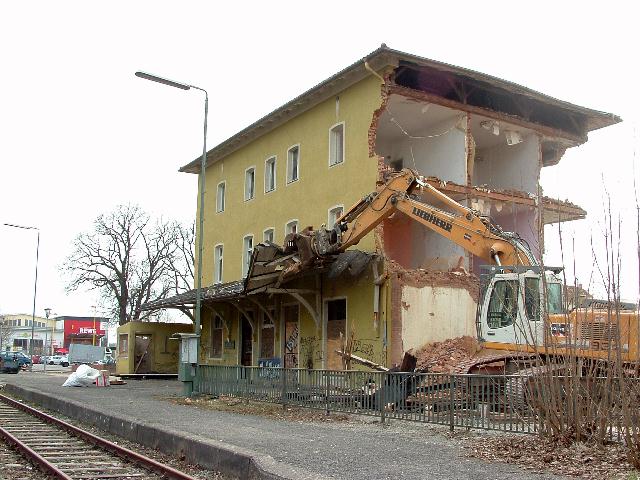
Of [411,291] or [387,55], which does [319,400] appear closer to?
[411,291]

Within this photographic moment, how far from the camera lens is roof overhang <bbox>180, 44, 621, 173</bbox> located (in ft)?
76.4

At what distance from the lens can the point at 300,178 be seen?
28703mm

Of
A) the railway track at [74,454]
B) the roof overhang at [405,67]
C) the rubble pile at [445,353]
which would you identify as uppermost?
the roof overhang at [405,67]

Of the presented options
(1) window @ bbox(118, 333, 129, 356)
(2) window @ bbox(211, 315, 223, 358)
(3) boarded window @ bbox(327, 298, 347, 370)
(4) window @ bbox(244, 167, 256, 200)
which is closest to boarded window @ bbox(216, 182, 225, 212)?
(4) window @ bbox(244, 167, 256, 200)

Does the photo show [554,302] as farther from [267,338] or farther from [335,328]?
[267,338]

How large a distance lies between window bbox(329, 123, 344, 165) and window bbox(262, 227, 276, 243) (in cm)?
532

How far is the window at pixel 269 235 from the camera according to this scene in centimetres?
3078

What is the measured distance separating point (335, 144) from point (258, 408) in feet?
37.7

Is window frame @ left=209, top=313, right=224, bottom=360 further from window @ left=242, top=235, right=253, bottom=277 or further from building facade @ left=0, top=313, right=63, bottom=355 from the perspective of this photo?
building facade @ left=0, top=313, right=63, bottom=355

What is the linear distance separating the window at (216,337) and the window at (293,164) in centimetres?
874

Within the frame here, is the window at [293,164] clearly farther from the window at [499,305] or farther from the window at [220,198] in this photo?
the window at [499,305]

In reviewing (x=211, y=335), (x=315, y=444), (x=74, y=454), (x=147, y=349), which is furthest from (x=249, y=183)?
(x=315, y=444)

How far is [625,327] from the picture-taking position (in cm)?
1048

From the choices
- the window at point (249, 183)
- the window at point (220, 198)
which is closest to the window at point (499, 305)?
the window at point (249, 183)
